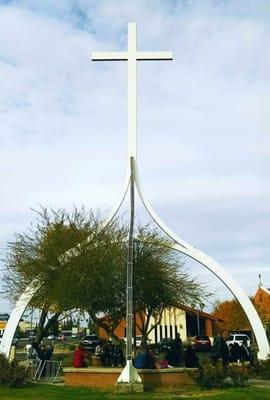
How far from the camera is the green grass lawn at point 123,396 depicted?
46.1ft

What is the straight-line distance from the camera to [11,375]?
16.9 m

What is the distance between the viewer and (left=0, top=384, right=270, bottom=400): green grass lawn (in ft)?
46.1

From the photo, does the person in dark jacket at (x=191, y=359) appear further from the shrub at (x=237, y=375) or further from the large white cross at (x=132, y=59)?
the large white cross at (x=132, y=59)

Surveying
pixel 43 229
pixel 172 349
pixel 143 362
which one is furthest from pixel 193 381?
pixel 43 229

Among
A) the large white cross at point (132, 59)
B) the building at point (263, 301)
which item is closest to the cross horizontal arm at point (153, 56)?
the large white cross at point (132, 59)

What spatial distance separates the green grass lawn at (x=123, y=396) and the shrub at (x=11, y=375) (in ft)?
1.48

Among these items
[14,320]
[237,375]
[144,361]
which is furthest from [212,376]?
[14,320]

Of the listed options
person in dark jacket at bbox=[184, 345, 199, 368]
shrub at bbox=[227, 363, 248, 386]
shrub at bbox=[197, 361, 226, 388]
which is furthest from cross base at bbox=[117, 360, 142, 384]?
person in dark jacket at bbox=[184, 345, 199, 368]

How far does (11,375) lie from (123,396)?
4.04 metres

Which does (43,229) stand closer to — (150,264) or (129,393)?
(150,264)

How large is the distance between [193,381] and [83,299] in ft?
21.1

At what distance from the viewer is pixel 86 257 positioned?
21562 millimetres

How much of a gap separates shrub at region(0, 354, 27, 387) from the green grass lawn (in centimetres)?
45

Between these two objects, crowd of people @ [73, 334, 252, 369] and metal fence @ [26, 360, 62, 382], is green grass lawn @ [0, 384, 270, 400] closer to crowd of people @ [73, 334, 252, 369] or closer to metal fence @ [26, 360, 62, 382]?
crowd of people @ [73, 334, 252, 369]
